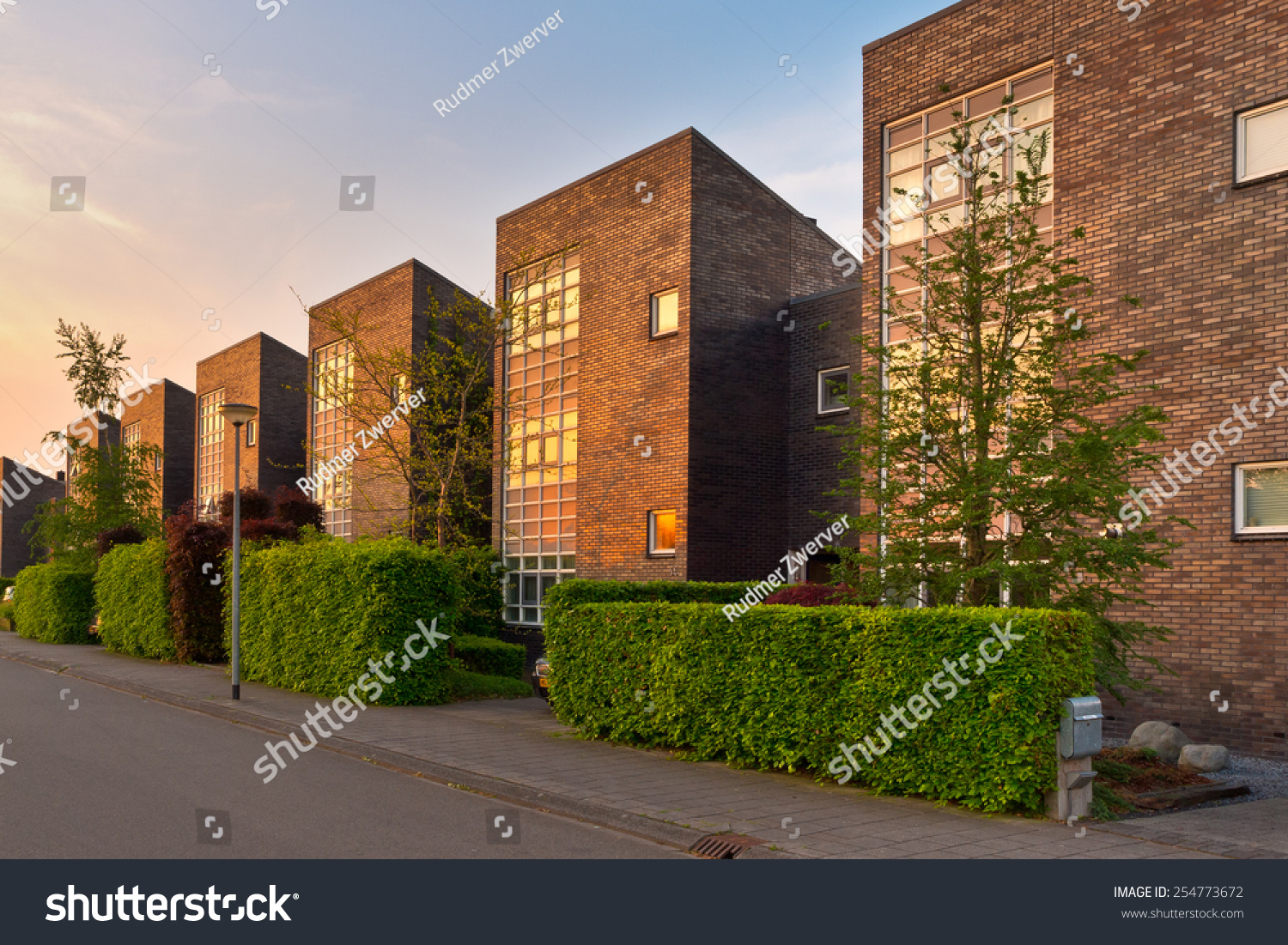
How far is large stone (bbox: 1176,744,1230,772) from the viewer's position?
10.5 m

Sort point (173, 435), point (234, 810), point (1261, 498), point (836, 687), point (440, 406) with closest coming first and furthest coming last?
point (234, 810), point (836, 687), point (1261, 498), point (440, 406), point (173, 435)

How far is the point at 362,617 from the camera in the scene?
16109mm

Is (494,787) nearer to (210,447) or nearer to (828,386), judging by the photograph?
(828,386)

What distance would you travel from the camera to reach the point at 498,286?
26.3m

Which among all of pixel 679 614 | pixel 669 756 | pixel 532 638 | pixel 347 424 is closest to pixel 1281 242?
pixel 679 614

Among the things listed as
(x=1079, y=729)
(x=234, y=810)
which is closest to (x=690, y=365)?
(x=1079, y=729)

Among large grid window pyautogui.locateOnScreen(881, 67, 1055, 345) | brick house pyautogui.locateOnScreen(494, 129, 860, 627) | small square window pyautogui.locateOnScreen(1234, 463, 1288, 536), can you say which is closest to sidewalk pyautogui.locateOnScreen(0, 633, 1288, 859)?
small square window pyautogui.locateOnScreen(1234, 463, 1288, 536)

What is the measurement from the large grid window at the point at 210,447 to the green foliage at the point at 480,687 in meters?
30.6

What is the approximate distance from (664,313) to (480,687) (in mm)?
8462

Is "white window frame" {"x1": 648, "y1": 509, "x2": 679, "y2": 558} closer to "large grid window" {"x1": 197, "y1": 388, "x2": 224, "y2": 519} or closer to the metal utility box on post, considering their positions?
the metal utility box on post

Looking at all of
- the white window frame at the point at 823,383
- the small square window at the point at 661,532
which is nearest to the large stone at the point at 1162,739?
the white window frame at the point at 823,383

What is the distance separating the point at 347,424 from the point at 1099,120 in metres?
23.3
